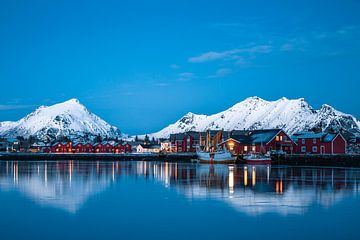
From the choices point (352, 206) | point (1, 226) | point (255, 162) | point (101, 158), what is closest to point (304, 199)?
point (352, 206)

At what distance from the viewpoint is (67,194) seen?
23750mm

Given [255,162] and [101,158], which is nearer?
[255,162]

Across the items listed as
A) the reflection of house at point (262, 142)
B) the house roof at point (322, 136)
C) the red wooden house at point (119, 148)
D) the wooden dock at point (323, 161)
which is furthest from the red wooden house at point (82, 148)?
the wooden dock at point (323, 161)

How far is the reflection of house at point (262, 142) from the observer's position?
96688 mm

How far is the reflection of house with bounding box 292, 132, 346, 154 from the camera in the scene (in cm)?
9000

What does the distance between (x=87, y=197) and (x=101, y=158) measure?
324 feet

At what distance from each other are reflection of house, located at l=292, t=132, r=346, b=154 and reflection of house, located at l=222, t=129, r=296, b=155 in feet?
9.67

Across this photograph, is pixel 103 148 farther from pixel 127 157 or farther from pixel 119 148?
pixel 127 157

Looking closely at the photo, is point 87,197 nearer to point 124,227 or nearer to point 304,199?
point 124,227

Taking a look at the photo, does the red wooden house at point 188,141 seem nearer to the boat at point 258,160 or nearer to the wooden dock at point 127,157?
the wooden dock at point 127,157

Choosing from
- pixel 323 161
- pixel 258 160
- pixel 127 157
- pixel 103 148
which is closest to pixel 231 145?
pixel 258 160

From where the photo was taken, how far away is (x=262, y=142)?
97.0 m

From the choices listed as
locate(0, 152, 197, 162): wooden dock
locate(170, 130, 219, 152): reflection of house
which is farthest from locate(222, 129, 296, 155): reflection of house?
locate(170, 130, 219, 152): reflection of house

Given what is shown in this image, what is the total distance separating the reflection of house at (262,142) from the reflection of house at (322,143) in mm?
2947
